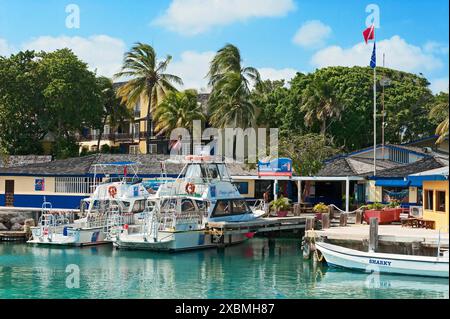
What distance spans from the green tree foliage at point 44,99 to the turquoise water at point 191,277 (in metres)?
24.4

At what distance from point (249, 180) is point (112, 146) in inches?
1025

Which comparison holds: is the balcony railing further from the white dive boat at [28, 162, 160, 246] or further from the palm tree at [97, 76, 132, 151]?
the white dive boat at [28, 162, 160, 246]

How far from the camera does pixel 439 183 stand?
91.0 feet

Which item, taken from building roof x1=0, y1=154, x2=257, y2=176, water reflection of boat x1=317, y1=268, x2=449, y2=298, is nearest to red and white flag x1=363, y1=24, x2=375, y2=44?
building roof x1=0, y1=154, x2=257, y2=176

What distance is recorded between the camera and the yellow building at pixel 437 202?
27159mm

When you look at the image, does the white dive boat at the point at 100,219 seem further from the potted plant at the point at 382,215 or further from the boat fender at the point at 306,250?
the potted plant at the point at 382,215

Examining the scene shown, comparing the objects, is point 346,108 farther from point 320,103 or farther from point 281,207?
point 281,207

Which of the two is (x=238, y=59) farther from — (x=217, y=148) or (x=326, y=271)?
(x=326, y=271)

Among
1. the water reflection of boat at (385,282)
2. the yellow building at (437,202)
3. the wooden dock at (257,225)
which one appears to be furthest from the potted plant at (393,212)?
the water reflection of boat at (385,282)

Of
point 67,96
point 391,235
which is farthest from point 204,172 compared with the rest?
point 67,96

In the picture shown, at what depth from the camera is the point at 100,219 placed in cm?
3675
